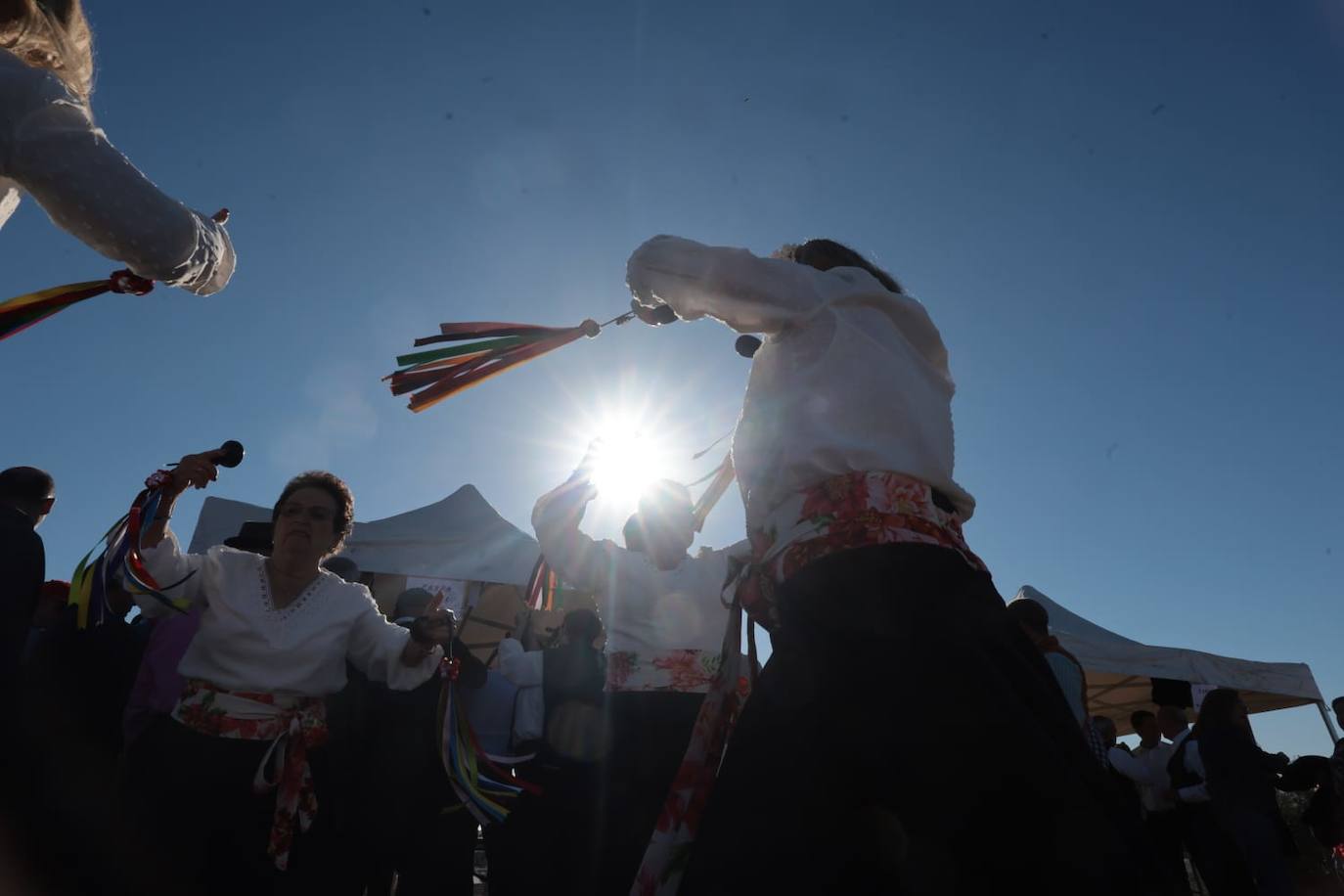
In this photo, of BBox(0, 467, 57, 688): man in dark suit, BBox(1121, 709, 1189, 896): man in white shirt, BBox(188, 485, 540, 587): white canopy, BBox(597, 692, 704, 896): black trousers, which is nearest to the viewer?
BBox(0, 467, 57, 688): man in dark suit

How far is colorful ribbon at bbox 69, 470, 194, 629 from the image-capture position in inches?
98.3

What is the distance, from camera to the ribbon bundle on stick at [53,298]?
1.74 m

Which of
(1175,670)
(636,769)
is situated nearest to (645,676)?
(636,769)

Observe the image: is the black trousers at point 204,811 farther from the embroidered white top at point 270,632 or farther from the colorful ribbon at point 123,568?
the colorful ribbon at point 123,568

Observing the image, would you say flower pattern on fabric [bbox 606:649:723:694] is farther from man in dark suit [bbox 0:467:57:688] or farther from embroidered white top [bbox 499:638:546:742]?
man in dark suit [bbox 0:467:57:688]

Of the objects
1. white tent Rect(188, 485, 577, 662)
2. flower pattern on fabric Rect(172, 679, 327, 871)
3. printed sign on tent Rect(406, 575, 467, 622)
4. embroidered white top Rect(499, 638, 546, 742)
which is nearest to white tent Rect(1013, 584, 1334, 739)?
white tent Rect(188, 485, 577, 662)

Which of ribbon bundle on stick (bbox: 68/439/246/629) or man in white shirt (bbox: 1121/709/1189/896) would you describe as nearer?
ribbon bundle on stick (bbox: 68/439/246/629)

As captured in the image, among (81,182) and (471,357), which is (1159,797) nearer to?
(471,357)

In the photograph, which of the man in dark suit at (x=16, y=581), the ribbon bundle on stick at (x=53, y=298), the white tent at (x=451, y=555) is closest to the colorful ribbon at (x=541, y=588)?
the man in dark suit at (x=16, y=581)

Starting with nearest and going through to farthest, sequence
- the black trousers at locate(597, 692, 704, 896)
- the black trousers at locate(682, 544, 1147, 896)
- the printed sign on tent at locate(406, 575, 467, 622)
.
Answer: the black trousers at locate(682, 544, 1147, 896) < the black trousers at locate(597, 692, 704, 896) < the printed sign on tent at locate(406, 575, 467, 622)

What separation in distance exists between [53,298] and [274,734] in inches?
58.8

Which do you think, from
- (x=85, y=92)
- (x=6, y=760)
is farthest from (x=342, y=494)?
(x=85, y=92)

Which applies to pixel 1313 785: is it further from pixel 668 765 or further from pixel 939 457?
pixel 939 457

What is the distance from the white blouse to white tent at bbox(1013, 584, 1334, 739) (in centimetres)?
993
